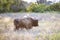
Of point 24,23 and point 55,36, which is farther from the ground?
point 24,23

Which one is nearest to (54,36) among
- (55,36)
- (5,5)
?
(55,36)

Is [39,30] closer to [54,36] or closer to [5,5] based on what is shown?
[54,36]

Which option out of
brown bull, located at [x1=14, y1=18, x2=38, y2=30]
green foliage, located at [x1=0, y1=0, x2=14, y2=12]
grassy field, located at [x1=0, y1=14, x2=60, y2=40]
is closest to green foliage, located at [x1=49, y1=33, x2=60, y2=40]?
grassy field, located at [x1=0, y1=14, x2=60, y2=40]

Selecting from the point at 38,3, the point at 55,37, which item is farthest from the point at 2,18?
the point at 55,37

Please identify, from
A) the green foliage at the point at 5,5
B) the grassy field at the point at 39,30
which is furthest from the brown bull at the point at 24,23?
the green foliage at the point at 5,5

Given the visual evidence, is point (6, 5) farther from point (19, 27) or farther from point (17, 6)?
point (19, 27)

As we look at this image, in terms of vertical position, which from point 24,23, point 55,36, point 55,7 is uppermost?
point 55,7

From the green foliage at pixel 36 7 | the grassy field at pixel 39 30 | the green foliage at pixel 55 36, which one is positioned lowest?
the green foliage at pixel 55 36

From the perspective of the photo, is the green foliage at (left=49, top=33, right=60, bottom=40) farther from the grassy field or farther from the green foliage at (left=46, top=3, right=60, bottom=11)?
the green foliage at (left=46, top=3, right=60, bottom=11)

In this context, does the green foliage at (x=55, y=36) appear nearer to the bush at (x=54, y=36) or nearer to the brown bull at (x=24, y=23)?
the bush at (x=54, y=36)

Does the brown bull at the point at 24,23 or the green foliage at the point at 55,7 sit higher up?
the green foliage at the point at 55,7

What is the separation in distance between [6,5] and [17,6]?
0.13 meters

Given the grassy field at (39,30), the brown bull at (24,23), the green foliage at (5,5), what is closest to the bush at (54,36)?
the grassy field at (39,30)

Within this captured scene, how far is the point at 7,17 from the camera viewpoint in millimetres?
1716
